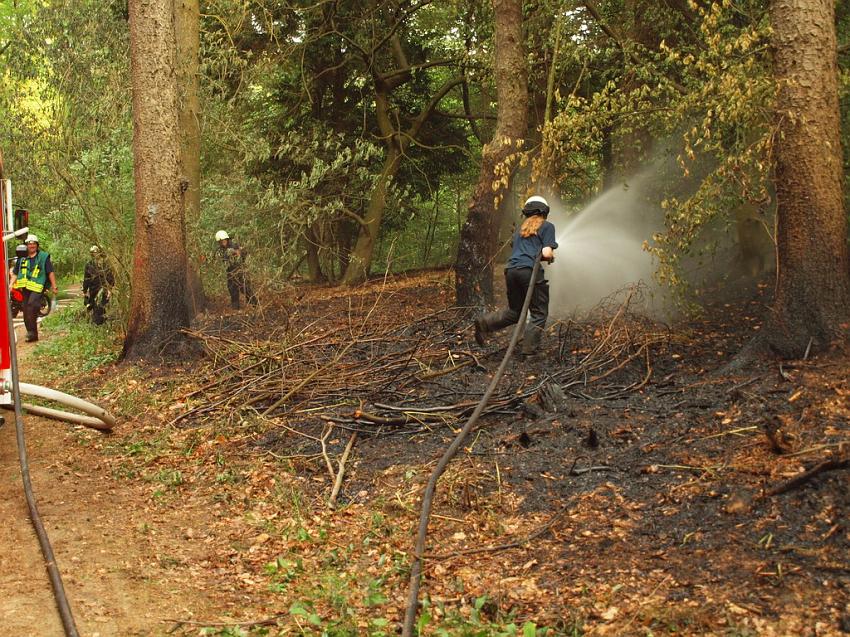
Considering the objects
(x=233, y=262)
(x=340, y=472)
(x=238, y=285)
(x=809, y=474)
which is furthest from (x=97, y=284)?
(x=809, y=474)

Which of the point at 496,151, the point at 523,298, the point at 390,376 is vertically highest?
the point at 496,151

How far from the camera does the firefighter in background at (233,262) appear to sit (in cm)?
1691

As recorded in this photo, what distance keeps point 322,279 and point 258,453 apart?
1829 cm

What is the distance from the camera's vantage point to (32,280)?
16.7 metres

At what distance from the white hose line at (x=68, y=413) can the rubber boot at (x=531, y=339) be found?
14.8ft

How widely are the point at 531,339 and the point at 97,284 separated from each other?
34.0ft

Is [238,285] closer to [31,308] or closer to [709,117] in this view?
[31,308]

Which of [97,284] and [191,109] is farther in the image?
[97,284]

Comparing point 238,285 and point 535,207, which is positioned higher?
point 535,207

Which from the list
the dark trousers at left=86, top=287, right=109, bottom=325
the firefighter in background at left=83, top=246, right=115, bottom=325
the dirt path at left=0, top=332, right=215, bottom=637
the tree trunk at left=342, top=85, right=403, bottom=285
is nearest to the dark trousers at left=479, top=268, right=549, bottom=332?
the dirt path at left=0, top=332, right=215, bottom=637

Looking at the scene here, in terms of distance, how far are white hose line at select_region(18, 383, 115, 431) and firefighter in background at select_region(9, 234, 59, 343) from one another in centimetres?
828

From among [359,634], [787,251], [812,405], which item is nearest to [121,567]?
[359,634]

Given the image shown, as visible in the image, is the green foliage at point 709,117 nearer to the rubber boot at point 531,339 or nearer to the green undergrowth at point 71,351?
the rubber boot at point 531,339

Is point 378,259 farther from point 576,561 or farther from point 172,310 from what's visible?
point 576,561
